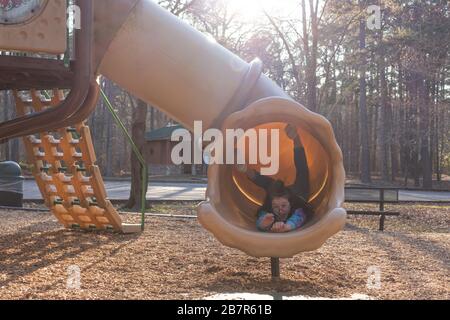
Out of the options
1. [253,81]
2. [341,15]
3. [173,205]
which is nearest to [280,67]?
[341,15]

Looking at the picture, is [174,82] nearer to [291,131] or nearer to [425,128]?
[291,131]

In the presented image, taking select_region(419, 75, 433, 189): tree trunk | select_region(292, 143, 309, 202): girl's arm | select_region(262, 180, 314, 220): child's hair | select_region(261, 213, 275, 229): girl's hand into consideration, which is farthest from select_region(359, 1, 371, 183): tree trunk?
select_region(261, 213, 275, 229): girl's hand

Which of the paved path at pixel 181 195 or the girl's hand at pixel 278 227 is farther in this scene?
the paved path at pixel 181 195

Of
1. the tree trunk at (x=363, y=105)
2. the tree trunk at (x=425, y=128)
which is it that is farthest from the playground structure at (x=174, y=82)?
the tree trunk at (x=425, y=128)

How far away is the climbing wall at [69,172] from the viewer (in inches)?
292

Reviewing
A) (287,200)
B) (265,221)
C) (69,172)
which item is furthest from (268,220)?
(69,172)

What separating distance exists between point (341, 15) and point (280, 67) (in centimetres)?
1415

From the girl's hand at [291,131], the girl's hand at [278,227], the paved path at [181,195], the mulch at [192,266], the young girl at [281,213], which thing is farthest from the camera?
the paved path at [181,195]

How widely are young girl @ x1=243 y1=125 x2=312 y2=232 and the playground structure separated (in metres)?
0.16

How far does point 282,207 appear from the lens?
528cm

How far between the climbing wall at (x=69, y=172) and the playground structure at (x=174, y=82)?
1532 mm

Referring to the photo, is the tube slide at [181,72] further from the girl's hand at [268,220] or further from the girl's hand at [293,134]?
the girl's hand at [293,134]

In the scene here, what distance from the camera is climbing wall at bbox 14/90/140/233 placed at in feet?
24.3
